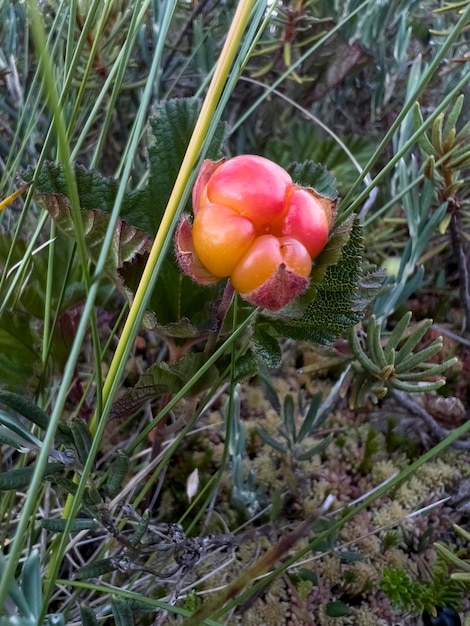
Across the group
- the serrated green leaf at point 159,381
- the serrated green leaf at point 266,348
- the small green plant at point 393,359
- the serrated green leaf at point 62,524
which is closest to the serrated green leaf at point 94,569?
the serrated green leaf at point 62,524

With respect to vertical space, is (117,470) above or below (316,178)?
below

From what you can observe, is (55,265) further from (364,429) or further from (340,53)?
(340,53)

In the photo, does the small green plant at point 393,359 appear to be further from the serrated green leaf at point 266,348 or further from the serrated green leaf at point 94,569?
the serrated green leaf at point 94,569

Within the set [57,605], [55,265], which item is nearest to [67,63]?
[55,265]

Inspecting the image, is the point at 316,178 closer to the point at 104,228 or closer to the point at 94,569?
the point at 104,228

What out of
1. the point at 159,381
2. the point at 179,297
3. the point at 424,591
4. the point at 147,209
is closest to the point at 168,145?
the point at 147,209
